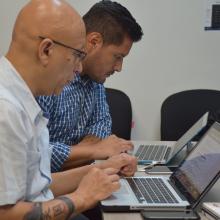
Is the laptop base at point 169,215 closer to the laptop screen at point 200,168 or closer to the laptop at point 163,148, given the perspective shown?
the laptop screen at point 200,168

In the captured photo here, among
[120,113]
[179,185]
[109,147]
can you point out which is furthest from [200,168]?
[120,113]

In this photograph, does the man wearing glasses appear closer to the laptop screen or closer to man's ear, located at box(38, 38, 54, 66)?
the laptop screen

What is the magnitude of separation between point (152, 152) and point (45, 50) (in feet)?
3.36

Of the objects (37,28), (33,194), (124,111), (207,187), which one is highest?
(37,28)

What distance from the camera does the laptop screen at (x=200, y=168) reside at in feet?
4.60

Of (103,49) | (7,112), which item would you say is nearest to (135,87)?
(103,49)

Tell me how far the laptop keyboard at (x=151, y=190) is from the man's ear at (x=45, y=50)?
21.0 inches

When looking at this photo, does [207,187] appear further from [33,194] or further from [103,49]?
[103,49]

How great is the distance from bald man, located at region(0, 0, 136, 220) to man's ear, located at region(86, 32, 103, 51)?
641mm

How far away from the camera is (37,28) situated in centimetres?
125

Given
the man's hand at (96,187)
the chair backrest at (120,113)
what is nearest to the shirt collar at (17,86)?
the man's hand at (96,187)

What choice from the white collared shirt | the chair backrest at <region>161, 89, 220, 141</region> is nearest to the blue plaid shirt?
the white collared shirt

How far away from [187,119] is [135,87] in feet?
1.56

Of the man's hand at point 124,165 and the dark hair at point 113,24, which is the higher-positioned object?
the dark hair at point 113,24
